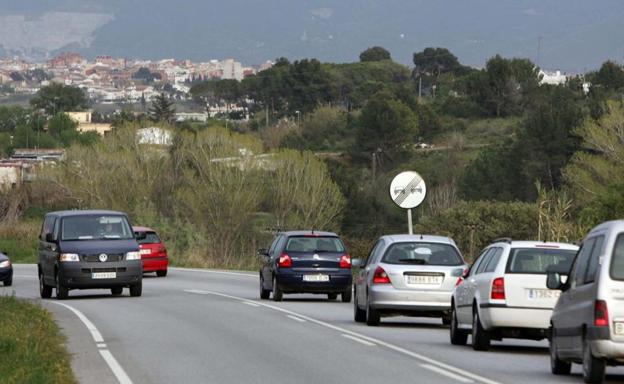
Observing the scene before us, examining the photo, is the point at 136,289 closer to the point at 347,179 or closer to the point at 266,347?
the point at 266,347

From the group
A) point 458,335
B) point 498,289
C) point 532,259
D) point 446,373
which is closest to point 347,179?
point 458,335

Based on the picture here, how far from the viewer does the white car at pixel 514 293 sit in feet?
66.6

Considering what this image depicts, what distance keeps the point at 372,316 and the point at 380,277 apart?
711 mm

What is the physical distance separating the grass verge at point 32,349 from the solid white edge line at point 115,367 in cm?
49

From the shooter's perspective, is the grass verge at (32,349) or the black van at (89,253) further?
the black van at (89,253)

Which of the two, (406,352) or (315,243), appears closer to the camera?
(406,352)

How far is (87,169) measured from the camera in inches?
3310

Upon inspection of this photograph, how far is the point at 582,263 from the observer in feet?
54.8

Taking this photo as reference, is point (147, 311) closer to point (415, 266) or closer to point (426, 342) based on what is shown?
point (415, 266)

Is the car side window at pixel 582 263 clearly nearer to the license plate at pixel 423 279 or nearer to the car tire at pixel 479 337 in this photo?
the car tire at pixel 479 337

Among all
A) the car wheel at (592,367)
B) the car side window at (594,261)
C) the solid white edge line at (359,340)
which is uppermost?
the car side window at (594,261)

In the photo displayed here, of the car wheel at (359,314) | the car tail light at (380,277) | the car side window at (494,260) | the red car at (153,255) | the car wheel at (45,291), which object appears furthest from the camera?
the red car at (153,255)

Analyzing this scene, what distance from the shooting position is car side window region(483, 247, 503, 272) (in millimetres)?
20828

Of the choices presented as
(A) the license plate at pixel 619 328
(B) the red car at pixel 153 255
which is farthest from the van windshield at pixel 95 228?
(A) the license plate at pixel 619 328
